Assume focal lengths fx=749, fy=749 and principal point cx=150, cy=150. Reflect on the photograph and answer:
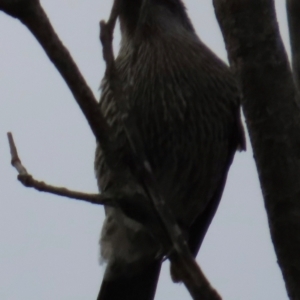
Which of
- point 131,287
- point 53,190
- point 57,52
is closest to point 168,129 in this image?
point 131,287

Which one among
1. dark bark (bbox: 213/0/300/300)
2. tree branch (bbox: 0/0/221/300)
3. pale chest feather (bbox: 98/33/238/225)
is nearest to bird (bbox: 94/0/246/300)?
pale chest feather (bbox: 98/33/238/225)

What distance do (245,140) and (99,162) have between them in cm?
69

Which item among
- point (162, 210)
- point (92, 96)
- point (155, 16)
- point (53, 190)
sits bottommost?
point (162, 210)

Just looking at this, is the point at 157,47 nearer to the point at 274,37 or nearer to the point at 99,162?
the point at 99,162

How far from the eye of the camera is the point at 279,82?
106 inches

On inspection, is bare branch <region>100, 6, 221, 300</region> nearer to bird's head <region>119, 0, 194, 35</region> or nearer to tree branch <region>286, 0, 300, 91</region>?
tree branch <region>286, 0, 300, 91</region>

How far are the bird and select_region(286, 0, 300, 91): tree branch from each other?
1.73ft

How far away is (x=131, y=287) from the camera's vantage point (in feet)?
11.6

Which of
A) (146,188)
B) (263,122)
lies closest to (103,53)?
(146,188)

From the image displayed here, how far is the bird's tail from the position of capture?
349 cm

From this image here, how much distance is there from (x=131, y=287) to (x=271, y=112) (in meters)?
1.26

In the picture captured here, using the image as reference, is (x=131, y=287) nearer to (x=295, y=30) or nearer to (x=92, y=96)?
(x=295, y=30)

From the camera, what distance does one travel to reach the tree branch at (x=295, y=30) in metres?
2.97

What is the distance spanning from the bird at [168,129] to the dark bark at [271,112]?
519 millimetres
